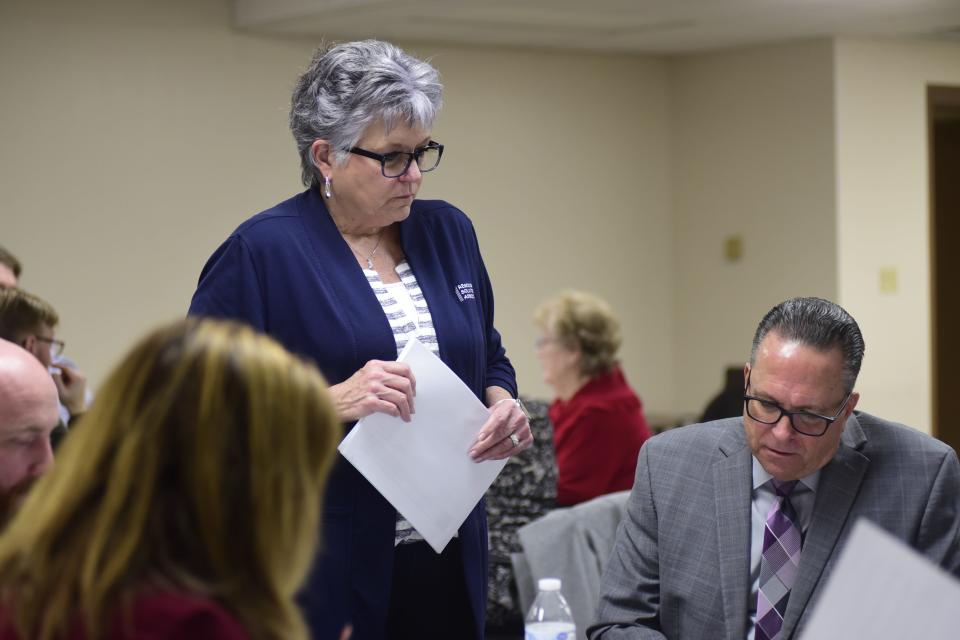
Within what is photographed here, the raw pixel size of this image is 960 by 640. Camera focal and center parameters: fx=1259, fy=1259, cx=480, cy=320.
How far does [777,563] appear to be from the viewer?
205 cm

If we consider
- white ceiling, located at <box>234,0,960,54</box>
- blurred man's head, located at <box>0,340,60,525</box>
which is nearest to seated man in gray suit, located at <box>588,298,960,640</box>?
blurred man's head, located at <box>0,340,60,525</box>

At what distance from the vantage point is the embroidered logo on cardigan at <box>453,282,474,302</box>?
2297 mm

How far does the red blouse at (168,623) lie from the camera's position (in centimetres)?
101

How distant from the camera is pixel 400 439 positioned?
6.93 feet

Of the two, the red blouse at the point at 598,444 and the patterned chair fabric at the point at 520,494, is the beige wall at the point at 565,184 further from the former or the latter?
the patterned chair fabric at the point at 520,494

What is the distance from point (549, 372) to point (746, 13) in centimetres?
202

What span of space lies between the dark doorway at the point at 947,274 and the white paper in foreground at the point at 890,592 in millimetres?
6950

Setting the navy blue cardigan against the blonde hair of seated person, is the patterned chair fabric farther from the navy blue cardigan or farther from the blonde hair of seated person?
the blonde hair of seated person

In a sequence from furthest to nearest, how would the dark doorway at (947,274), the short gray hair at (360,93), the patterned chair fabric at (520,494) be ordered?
the dark doorway at (947,274), the patterned chair fabric at (520,494), the short gray hair at (360,93)

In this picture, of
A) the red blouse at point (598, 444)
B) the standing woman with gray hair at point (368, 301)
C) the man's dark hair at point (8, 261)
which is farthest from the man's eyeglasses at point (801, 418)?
the man's dark hair at point (8, 261)

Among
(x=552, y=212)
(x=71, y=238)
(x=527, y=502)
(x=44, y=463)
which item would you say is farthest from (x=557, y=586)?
(x=552, y=212)

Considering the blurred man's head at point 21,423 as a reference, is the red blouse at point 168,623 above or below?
below

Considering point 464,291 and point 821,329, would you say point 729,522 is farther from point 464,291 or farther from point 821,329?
point 464,291

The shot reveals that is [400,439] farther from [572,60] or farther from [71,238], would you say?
[572,60]
